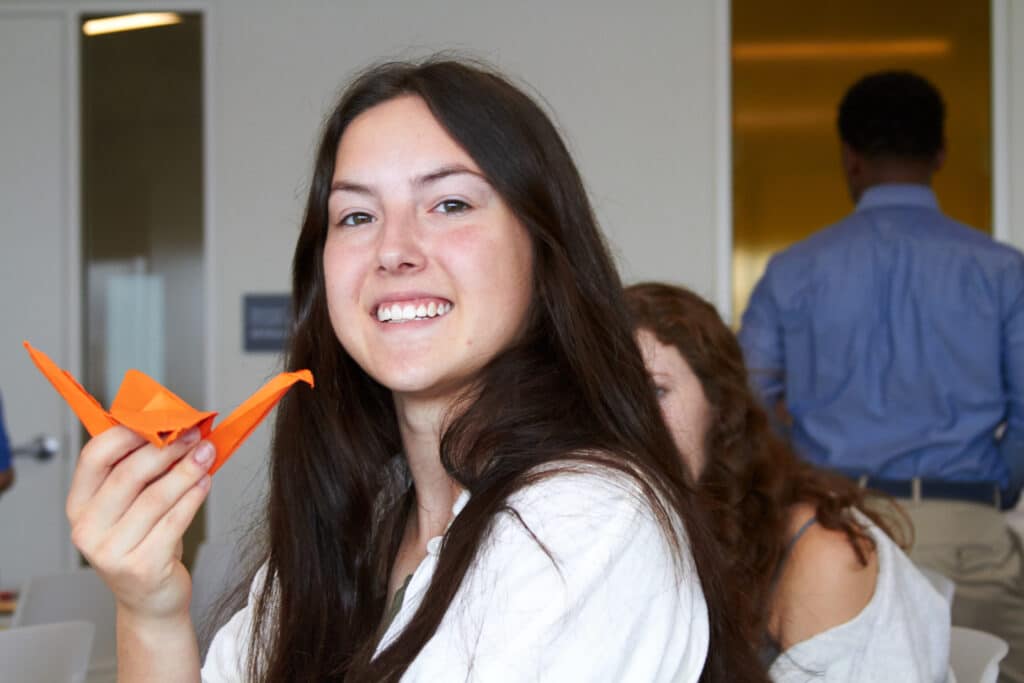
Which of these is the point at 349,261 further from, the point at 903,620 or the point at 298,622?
the point at 903,620

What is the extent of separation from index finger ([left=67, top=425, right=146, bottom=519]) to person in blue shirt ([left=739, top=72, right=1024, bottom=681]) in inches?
93.3

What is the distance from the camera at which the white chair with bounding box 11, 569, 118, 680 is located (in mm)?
2590

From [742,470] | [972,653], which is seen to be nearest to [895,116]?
[742,470]

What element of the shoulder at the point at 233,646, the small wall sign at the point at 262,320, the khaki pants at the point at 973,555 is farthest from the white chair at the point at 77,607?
the small wall sign at the point at 262,320

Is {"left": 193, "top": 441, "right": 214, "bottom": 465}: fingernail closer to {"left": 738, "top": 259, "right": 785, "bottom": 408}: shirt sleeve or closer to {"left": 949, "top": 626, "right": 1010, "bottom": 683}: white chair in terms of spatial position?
{"left": 949, "top": 626, "right": 1010, "bottom": 683}: white chair

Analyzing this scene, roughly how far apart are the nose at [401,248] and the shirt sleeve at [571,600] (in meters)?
0.28

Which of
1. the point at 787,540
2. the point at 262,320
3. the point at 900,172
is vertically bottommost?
the point at 787,540

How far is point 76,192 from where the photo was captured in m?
4.85

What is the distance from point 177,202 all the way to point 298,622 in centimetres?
372

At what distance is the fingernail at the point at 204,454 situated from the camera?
42.9 inches

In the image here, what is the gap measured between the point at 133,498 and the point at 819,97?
156 inches

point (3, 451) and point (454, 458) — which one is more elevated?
point (454, 458)

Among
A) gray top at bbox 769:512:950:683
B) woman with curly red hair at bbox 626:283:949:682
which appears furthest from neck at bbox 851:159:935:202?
gray top at bbox 769:512:950:683

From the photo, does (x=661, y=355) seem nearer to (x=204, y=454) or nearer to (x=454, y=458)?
(x=454, y=458)
